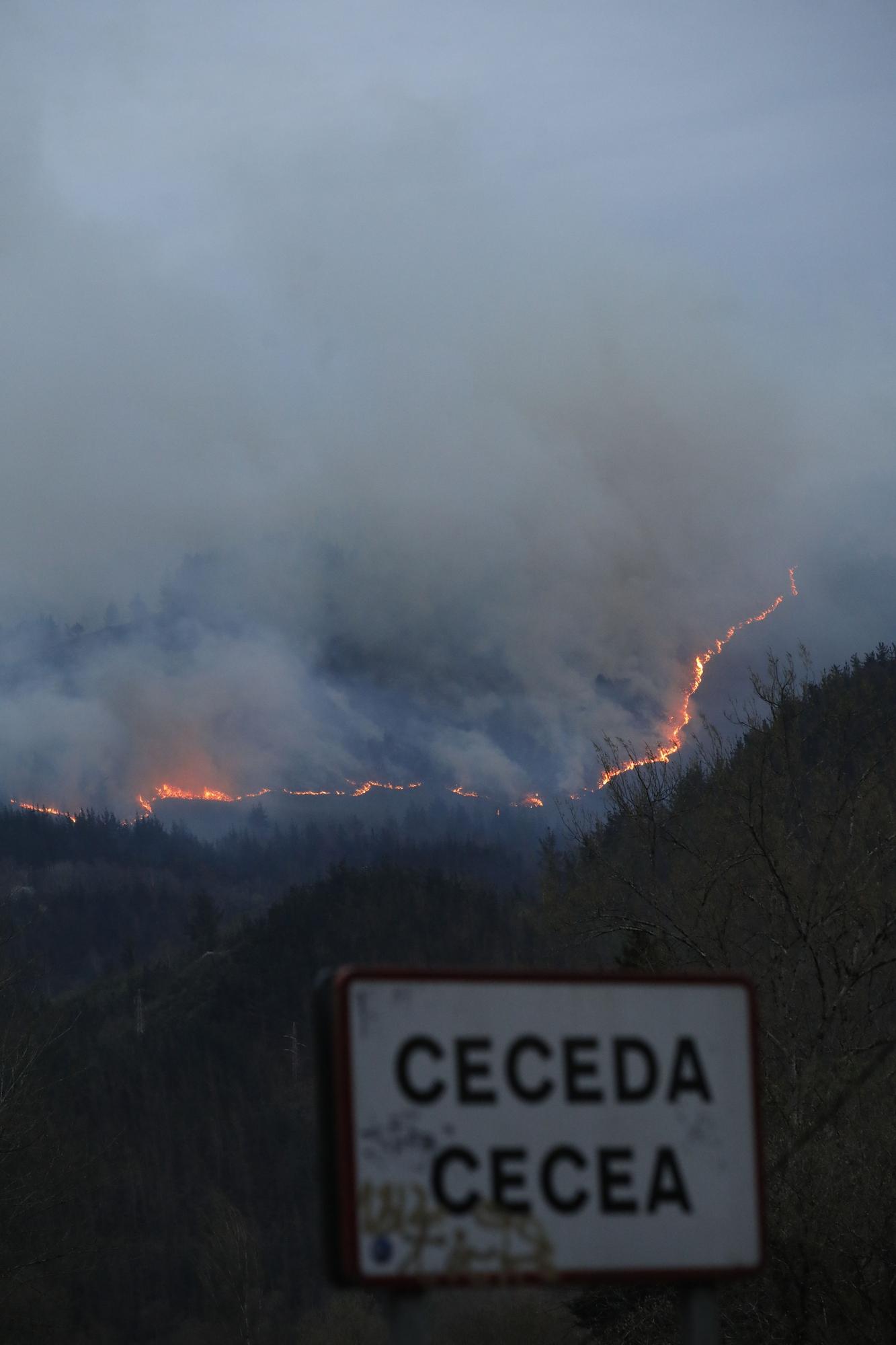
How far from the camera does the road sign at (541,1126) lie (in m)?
2.55

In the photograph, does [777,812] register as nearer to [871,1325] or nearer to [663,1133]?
[871,1325]

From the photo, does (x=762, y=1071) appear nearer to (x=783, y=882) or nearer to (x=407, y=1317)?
(x=783, y=882)

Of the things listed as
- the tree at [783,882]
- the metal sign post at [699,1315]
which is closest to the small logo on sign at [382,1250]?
the metal sign post at [699,1315]

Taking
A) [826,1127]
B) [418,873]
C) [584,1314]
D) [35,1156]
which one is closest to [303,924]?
→ [418,873]

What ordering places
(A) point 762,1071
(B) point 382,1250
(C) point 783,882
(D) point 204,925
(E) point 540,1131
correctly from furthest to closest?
(D) point 204,925, (C) point 783,882, (A) point 762,1071, (E) point 540,1131, (B) point 382,1250

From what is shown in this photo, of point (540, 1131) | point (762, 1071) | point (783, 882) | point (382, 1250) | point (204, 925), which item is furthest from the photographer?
point (204, 925)

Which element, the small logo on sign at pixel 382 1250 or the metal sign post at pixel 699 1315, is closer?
the small logo on sign at pixel 382 1250

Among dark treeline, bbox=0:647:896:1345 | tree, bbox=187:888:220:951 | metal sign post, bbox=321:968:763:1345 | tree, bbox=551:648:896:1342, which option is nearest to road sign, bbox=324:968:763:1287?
metal sign post, bbox=321:968:763:1345

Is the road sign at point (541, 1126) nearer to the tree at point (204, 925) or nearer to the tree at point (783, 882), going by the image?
the tree at point (783, 882)

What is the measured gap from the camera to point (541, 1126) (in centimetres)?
269

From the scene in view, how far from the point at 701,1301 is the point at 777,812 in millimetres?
23479

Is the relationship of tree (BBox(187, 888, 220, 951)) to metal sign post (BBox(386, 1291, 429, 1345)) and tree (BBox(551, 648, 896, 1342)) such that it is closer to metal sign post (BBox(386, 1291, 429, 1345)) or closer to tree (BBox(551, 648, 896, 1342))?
Answer: tree (BBox(551, 648, 896, 1342))

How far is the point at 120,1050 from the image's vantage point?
12312 centimetres

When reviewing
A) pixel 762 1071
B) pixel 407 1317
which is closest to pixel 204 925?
pixel 762 1071
